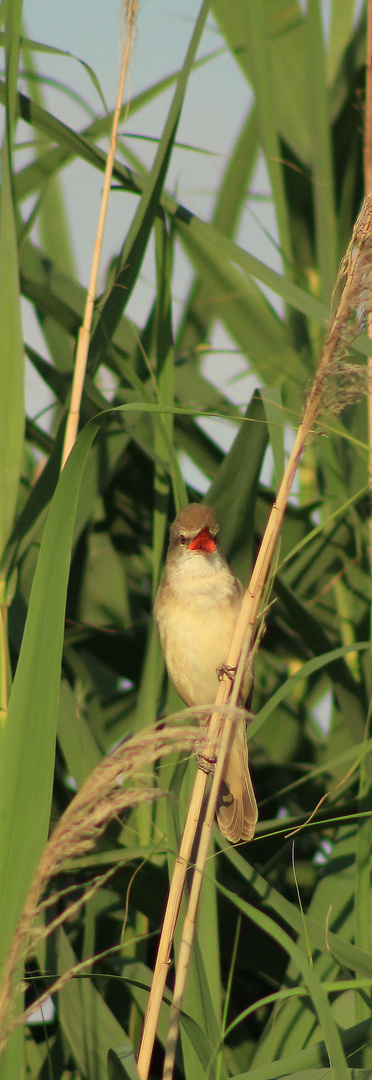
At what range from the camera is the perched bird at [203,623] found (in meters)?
2.13

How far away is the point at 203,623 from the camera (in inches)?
97.7

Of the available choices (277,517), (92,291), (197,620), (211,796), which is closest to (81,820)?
(211,796)

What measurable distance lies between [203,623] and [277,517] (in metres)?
1.07

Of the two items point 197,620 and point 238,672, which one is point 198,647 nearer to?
point 197,620

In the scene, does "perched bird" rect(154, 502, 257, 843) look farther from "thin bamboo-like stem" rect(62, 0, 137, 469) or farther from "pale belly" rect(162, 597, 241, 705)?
"thin bamboo-like stem" rect(62, 0, 137, 469)

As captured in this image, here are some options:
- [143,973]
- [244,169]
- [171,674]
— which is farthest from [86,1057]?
[244,169]

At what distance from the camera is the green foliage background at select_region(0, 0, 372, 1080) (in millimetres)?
1502

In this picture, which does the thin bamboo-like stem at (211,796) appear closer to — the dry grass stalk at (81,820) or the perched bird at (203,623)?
the dry grass stalk at (81,820)

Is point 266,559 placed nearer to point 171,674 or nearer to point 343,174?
point 171,674

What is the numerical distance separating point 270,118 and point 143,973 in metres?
2.05

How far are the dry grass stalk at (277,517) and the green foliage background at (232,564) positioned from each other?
7 cm

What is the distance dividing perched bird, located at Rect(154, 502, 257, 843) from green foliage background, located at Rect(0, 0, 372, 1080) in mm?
74

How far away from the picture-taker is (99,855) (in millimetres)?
1873

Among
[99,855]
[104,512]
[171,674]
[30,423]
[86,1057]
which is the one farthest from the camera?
[104,512]
